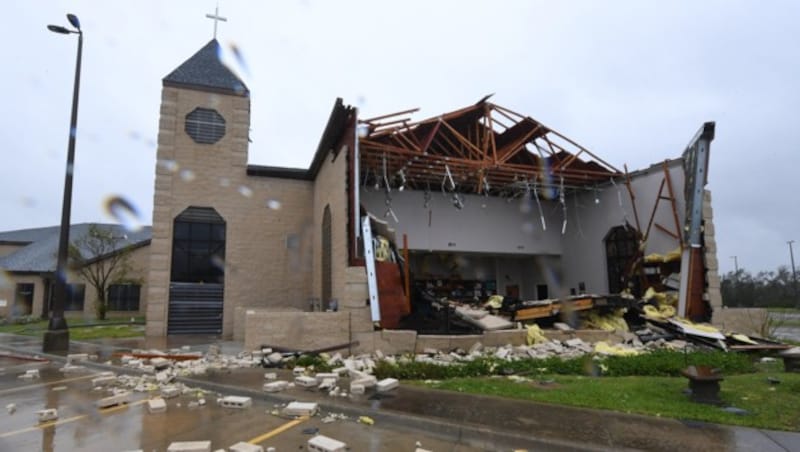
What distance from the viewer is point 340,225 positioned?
43.7ft

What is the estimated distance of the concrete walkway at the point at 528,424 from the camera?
4.52 metres

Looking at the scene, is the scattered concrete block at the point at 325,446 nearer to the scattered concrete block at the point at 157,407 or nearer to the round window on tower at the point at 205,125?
the scattered concrete block at the point at 157,407

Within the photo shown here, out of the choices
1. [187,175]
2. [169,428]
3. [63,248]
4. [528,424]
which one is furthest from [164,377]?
[187,175]

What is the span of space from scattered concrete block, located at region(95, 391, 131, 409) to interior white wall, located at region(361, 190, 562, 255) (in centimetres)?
1215

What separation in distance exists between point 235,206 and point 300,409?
539 inches

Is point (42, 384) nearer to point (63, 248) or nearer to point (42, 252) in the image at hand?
point (63, 248)

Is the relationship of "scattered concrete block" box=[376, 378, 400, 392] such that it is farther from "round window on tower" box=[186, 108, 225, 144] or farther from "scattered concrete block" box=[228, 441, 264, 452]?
"round window on tower" box=[186, 108, 225, 144]

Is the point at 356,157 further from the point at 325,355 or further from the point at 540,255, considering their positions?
the point at 540,255

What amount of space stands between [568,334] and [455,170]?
744cm

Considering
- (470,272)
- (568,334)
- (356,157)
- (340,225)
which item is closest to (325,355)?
(340,225)

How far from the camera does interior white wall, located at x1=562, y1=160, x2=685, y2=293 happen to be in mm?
15914

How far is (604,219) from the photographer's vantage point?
61.4 ft

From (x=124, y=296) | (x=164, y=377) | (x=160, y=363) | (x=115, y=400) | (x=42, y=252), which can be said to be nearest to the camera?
(x=115, y=400)

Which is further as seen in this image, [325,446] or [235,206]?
[235,206]
